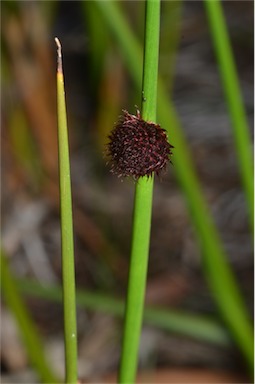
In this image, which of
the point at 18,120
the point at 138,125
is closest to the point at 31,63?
the point at 18,120

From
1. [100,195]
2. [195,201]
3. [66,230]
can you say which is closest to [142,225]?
[66,230]

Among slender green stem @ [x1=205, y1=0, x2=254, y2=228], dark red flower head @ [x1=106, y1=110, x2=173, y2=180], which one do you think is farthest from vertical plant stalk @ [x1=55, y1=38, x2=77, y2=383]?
slender green stem @ [x1=205, y1=0, x2=254, y2=228]

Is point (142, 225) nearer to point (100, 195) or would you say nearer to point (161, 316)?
point (161, 316)

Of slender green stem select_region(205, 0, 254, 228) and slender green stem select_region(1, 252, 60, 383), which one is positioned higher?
slender green stem select_region(205, 0, 254, 228)

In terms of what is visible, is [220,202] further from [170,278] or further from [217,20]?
[217,20]

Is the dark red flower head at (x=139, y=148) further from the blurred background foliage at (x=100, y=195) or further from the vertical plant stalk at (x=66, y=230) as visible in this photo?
the blurred background foliage at (x=100, y=195)

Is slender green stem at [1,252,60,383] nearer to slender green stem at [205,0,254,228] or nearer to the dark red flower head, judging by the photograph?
slender green stem at [205,0,254,228]

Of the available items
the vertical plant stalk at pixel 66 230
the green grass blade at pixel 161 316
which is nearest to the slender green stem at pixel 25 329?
the green grass blade at pixel 161 316
